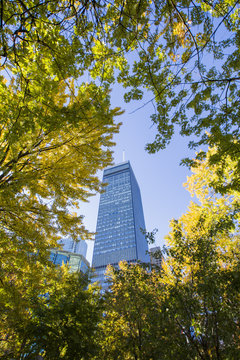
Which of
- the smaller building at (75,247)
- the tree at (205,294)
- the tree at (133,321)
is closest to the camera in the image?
the tree at (205,294)

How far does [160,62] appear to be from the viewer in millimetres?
3287

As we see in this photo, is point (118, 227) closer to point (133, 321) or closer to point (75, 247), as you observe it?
point (75, 247)

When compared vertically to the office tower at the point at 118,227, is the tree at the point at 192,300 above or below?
below

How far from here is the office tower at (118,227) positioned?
86.6 meters

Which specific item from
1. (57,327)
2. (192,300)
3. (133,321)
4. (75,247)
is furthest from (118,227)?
(192,300)

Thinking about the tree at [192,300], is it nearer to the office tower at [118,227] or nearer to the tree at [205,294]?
the tree at [205,294]

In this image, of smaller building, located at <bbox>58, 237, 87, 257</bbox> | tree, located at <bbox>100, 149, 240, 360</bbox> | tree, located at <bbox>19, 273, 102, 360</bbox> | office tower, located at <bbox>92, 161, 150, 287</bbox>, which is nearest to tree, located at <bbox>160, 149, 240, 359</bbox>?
tree, located at <bbox>100, 149, 240, 360</bbox>

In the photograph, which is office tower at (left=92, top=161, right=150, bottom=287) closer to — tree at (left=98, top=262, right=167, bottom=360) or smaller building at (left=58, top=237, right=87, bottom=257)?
smaller building at (left=58, top=237, right=87, bottom=257)

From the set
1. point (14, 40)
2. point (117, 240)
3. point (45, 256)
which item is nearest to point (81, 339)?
point (45, 256)

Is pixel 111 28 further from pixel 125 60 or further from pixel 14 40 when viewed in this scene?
pixel 14 40

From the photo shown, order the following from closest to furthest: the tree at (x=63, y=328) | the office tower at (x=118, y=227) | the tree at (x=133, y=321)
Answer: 1. the tree at (x=63, y=328)
2. the tree at (x=133, y=321)
3. the office tower at (x=118, y=227)

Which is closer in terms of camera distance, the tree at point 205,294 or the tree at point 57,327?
the tree at point 205,294

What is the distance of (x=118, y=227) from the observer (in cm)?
9744

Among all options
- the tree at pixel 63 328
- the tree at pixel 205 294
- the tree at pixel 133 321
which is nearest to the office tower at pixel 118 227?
Answer: the tree at pixel 133 321
